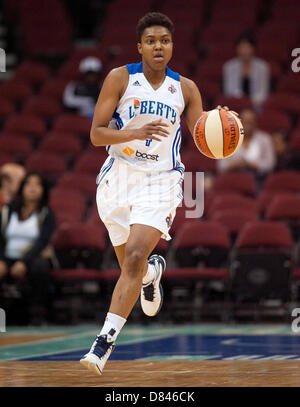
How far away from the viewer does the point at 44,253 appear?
9.41 m

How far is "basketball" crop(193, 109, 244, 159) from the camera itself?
209 inches

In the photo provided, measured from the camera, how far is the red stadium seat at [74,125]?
12625 mm

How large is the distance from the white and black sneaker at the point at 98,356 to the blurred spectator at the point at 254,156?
20.4 feet

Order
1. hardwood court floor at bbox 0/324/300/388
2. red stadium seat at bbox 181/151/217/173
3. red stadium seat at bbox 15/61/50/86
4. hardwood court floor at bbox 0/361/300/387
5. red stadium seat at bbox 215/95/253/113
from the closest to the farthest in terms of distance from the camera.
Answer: hardwood court floor at bbox 0/361/300/387 → hardwood court floor at bbox 0/324/300/388 → red stadium seat at bbox 181/151/217/173 → red stadium seat at bbox 215/95/253/113 → red stadium seat at bbox 15/61/50/86

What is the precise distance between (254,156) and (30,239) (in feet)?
10.3

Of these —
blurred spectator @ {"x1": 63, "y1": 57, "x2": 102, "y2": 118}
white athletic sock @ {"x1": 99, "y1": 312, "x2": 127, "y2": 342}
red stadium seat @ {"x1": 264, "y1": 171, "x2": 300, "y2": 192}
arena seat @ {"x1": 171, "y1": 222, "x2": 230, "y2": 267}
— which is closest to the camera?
white athletic sock @ {"x1": 99, "y1": 312, "x2": 127, "y2": 342}

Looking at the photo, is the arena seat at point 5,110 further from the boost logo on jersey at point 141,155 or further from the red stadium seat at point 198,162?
the boost logo on jersey at point 141,155

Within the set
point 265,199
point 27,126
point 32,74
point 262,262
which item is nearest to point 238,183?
point 265,199

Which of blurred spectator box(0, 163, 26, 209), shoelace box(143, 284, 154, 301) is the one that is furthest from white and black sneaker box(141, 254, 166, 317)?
blurred spectator box(0, 163, 26, 209)

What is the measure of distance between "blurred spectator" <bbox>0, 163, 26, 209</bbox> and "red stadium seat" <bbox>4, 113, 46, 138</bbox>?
232 cm

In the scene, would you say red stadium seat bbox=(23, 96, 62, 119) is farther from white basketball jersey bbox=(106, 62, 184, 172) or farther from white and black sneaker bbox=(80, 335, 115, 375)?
white and black sneaker bbox=(80, 335, 115, 375)

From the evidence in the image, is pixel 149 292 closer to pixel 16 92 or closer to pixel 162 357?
pixel 162 357

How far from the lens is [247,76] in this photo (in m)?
12.4

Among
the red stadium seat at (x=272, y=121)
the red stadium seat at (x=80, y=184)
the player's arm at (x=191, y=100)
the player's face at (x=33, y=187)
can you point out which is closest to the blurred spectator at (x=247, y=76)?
the red stadium seat at (x=272, y=121)
